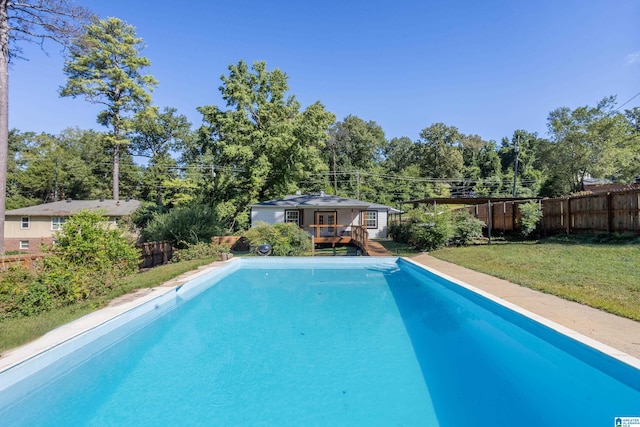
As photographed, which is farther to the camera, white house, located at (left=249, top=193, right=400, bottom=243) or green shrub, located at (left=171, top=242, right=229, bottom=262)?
white house, located at (left=249, top=193, right=400, bottom=243)

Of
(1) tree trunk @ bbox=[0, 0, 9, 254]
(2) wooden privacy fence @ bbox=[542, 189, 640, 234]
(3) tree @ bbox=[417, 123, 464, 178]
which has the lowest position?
(2) wooden privacy fence @ bbox=[542, 189, 640, 234]

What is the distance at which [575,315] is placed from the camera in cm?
467

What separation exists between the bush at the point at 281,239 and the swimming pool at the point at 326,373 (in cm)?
763

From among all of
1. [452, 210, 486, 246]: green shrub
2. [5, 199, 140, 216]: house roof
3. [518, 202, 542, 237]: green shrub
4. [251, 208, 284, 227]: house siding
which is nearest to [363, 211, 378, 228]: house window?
[251, 208, 284, 227]: house siding

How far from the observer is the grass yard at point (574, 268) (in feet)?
18.4

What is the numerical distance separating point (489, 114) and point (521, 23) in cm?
1351

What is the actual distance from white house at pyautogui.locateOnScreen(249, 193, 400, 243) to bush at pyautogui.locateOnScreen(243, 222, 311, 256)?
159 inches

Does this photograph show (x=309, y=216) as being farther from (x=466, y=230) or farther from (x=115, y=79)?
(x=115, y=79)

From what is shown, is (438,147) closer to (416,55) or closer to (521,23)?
(416,55)

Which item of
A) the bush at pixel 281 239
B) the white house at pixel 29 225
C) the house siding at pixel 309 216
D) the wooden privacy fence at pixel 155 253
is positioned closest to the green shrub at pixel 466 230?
the house siding at pixel 309 216

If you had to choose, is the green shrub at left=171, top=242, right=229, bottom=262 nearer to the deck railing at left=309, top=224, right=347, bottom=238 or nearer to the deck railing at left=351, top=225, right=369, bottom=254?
the deck railing at left=309, top=224, right=347, bottom=238

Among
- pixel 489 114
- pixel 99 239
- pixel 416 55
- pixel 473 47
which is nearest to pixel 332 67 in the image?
pixel 416 55

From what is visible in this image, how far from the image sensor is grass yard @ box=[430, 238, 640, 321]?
5609mm

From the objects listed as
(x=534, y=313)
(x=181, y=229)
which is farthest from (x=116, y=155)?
(x=534, y=313)
